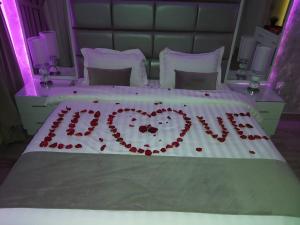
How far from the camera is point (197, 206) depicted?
4.18 ft

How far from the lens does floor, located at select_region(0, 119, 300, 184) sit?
245 cm

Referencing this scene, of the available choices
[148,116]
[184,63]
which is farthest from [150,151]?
[184,63]

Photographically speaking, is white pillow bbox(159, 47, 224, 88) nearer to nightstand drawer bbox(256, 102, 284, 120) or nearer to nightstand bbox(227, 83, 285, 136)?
nightstand bbox(227, 83, 285, 136)

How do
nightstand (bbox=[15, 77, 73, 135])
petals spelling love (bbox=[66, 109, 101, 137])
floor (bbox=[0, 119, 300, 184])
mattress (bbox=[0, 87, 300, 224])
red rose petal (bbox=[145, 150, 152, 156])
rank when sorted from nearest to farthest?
mattress (bbox=[0, 87, 300, 224])
red rose petal (bbox=[145, 150, 152, 156])
petals spelling love (bbox=[66, 109, 101, 137])
floor (bbox=[0, 119, 300, 184])
nightstand (bbox=[15, 77, 73, 135])

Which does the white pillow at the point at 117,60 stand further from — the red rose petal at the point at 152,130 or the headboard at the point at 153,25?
the red rose petal at the point at 152,130

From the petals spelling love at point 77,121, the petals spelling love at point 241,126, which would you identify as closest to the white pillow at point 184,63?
the petals spelling love at point 241,126

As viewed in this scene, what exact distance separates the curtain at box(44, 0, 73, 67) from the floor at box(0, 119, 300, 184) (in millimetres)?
1148

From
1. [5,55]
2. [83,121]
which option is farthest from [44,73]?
[83,121]

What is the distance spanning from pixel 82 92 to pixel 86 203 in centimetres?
134

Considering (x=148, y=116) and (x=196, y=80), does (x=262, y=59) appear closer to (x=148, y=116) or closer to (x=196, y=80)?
(x=196, y=80)

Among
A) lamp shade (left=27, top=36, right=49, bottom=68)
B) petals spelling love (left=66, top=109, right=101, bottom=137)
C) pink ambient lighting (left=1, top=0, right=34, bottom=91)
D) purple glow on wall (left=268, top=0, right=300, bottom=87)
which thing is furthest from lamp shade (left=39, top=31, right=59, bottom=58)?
purple glow on wall (left=268, top=0, right=300, bottom=87)

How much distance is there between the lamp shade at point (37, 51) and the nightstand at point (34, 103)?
298 millimetres

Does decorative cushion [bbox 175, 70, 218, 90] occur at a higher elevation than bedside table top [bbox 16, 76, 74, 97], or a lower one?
higher

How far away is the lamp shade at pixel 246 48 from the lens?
2826 millimetres
